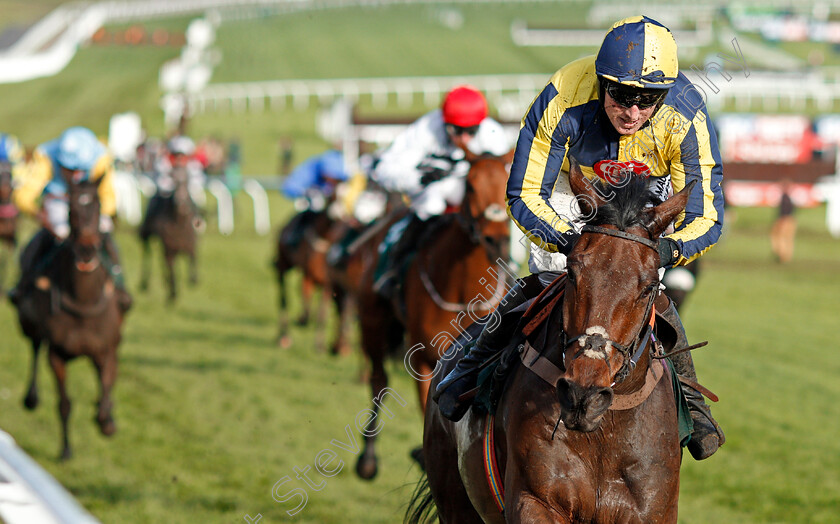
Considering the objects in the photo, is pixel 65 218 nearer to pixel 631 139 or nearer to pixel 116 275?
pixel 116 275

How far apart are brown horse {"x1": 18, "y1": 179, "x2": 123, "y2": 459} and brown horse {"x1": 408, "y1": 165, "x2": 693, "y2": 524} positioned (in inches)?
180

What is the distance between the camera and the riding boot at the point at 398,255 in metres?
5.93

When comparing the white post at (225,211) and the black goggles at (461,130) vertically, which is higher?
the black goggles at (461,130)

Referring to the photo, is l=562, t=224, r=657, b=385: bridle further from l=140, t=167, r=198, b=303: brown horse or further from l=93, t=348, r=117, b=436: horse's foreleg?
l=140, t=167, r=198, b=303: brown horse

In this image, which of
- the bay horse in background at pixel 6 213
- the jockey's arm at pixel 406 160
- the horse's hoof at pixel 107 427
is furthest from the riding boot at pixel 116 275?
the bay horse in background at pixel 6 213

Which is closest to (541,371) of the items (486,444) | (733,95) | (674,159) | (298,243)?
(486,444)

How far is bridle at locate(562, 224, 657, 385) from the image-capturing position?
242cm

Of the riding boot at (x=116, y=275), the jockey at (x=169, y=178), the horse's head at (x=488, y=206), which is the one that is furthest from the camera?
the jockey at (x=169, y=178)

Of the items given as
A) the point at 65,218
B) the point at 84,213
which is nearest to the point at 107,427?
the point at 84,213

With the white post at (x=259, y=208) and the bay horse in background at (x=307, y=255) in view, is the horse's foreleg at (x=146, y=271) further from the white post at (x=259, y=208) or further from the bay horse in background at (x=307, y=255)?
the white post at (x=259, y=208)

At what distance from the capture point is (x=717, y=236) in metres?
2.81

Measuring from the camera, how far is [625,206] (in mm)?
2568

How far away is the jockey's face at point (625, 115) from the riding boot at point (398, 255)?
3051 mm

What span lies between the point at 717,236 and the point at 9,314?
36.5ft
